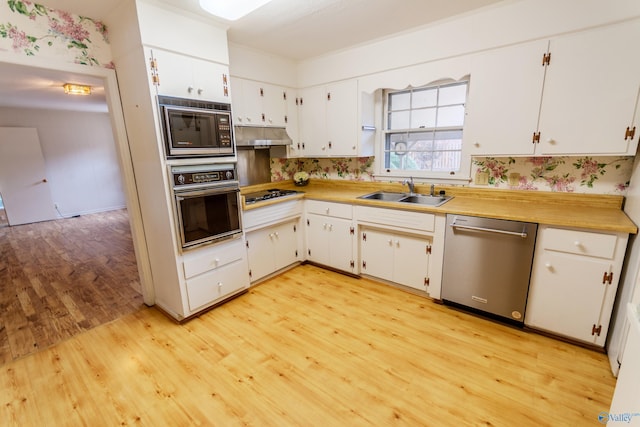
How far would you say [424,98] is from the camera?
9.67 ft

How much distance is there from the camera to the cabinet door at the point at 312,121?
10.9ft

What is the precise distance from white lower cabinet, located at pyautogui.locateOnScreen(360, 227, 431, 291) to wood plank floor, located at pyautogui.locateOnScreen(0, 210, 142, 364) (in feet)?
7.50

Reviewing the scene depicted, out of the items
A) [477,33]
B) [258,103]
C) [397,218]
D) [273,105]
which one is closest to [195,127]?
[258,103]

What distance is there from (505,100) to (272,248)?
248 cm

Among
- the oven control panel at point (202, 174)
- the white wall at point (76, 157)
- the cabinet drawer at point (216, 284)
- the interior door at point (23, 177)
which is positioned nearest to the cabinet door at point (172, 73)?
the oven control panel at point (202, 174)

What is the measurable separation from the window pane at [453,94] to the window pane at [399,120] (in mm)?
369

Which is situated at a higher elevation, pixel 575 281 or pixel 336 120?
pixel 336 120

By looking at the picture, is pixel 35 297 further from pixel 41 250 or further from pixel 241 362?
pixel 241 362

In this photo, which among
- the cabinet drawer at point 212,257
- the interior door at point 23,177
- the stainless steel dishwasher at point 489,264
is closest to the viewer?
the stainless steel dishwasher at point 489,264

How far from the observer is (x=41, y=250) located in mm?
4281

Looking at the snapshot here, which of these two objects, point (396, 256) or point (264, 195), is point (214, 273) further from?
point (396, 256)

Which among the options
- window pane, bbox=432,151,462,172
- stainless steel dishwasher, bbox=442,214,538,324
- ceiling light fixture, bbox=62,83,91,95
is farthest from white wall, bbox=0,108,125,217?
stainless steel dishwasher, bbox=442,214,538,324

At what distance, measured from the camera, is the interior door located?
559 cm

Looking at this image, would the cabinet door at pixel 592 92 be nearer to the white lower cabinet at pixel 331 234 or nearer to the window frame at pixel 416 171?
the window frame at pixel 416 171
